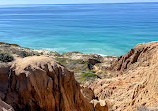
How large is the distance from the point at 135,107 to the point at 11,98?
415 inches

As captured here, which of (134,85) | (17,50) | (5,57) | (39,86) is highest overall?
(17,50)

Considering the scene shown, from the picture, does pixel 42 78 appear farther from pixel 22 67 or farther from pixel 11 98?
pixel 11 98

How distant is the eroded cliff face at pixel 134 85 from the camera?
15.9 meters

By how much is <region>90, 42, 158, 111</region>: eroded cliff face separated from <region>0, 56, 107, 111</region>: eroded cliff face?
671 cm

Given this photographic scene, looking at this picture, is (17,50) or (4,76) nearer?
(4,76)

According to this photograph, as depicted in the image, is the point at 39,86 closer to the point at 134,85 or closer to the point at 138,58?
the point at 134,85

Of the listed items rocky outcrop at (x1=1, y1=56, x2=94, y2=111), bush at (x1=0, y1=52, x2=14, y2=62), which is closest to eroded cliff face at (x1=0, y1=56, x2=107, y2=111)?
rocky outcrop at (x1=1, y1=56, x2=94, y2=111)

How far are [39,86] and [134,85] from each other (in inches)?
514

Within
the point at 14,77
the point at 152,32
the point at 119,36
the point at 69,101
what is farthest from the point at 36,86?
the point at 152,32

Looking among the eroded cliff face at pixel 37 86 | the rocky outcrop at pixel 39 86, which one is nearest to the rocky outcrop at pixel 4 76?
the eroded cliff face at pixel 37 86

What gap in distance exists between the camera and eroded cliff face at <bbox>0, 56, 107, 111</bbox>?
11172mm

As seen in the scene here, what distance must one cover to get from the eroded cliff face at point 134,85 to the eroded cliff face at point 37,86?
671 cm

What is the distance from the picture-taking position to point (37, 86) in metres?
11.4

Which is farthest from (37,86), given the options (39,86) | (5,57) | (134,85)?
(134,85)
